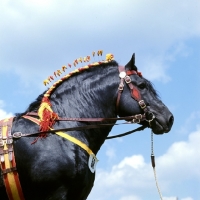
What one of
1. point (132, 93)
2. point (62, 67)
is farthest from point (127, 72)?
point (62, 67)

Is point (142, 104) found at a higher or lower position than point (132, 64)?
lower

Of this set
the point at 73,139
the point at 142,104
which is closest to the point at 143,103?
the point at 142,104

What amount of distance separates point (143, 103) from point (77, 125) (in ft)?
4.64

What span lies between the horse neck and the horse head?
208 mm

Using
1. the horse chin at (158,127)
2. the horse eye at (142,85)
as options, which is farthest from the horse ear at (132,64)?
the horse chin at (158,127)

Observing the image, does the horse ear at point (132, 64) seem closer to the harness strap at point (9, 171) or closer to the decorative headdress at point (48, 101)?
the decorative headdress at point (48, 101)

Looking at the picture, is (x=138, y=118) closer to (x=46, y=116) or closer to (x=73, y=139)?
(x=73, y=139)

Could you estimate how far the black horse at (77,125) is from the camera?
7.96m

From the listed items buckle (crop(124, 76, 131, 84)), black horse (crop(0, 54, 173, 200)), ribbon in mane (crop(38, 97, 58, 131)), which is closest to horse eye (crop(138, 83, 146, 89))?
black horse (crop(0, 54, 173, 200))

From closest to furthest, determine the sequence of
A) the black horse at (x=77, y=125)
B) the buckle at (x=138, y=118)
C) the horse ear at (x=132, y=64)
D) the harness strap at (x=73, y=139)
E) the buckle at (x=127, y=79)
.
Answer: the black horse at (x=77, y=125)
the harness strap at (x=73, y=139)
the buckle at (x=138, y=118)
the buckle at (x=127, y=79)
the horse ear at (x=132, y=64)

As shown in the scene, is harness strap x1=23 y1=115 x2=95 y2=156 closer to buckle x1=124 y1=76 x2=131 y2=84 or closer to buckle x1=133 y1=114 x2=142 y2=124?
buckle x1=133 y1=114 x2=142 y2=124

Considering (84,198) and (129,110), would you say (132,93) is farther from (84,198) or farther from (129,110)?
(84,198)

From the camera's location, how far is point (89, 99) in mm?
8914

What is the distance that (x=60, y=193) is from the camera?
26.0ft
